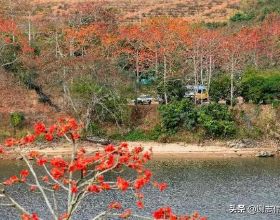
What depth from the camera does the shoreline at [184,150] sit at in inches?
2167

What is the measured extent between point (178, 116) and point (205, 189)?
18579 mm

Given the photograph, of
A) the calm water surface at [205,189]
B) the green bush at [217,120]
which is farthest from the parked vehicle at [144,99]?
the calm water surface at [205,189]

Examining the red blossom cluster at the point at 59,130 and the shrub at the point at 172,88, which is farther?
the shrub at the point at 172,88

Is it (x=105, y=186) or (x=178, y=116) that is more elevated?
(x=105, y=186)

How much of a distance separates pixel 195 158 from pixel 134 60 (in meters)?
15.7

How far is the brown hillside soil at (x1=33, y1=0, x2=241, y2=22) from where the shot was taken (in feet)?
318

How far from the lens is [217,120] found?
191 feet

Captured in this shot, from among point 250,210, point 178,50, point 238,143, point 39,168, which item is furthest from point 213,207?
point 178,50

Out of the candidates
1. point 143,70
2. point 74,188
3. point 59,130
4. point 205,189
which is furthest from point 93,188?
point 143,70

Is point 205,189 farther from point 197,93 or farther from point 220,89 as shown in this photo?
point 197,93

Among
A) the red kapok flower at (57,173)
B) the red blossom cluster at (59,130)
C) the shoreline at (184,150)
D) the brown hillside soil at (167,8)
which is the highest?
the red blossom cluster at (59,130)

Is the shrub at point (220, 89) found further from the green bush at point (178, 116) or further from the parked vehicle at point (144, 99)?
the parked vehicle at point (144, 99)

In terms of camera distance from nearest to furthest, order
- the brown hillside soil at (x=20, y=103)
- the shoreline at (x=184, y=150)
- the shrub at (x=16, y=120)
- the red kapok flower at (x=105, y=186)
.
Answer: the red kapok flower at (x=105, y=186) < the shoreline at (x=184, y=150) < the shrub at (x=16, y=120) < the brown hillside soil at (x=20, y=103)

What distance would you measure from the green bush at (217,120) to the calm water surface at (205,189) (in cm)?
631
